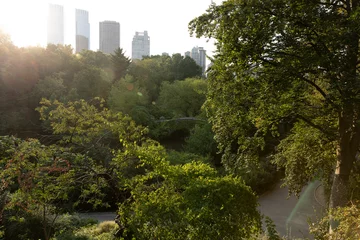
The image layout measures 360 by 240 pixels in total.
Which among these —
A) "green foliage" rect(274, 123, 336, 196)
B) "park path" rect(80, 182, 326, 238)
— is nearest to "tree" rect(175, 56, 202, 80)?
"park path" rect(80, 182, 326, 238)

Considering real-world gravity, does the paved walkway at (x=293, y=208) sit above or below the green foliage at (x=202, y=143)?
below

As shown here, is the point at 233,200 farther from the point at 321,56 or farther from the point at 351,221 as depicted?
the point at 321,56

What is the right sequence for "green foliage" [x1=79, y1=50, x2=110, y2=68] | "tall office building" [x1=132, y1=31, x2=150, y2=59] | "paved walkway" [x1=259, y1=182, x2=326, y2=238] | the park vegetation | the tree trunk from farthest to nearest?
"tall office building" [x1=132, y1=31, x2=150, y2=59] → "green foliage" [x1=79, y1=50, x2=110, y2=68] → "paved walkway" [x1=259, y1=182, x2=326, y2=238] → the tree trunk → the park vegetation

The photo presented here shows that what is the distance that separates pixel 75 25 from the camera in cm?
15625

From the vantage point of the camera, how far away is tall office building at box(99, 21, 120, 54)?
89.3m

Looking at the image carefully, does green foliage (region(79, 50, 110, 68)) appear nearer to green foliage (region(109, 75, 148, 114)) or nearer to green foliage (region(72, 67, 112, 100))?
green foliage (region(72, 67, 112, 100))

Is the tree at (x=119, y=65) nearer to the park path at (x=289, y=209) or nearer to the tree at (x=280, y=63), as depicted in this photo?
the park path at (x=289, y=209)

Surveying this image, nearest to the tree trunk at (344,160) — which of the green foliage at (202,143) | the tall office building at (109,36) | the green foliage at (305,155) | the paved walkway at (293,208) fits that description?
the green foliage at (305,155)

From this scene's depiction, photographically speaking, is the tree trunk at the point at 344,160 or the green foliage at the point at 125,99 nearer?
the tree trunk at the point at 344,160

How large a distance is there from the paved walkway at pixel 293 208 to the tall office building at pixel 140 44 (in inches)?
3836

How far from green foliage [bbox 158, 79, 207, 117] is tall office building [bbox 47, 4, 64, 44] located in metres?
142

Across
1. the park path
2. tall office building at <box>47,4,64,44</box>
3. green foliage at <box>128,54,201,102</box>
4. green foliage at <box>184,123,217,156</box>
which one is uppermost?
tall office building at <box>47,4,64,44</box>

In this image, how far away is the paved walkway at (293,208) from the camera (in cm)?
1022

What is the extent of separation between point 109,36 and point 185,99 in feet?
242
